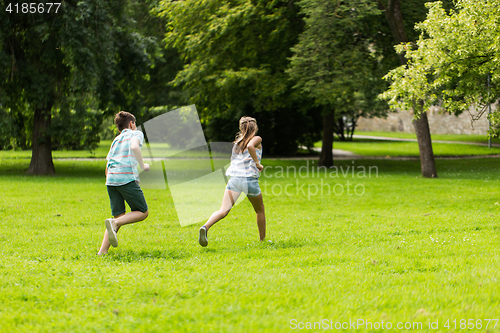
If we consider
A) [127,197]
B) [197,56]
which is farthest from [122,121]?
[197,56]

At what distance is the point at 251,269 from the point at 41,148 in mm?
16167

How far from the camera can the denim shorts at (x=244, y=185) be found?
258 inches

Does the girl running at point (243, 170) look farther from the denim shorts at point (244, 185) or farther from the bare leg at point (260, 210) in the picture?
the bare leg at point (260, 210)

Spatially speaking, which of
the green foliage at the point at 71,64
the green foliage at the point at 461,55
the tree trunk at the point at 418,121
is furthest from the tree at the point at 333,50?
the green foliage at the point at 461,55

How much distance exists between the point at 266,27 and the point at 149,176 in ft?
27.2

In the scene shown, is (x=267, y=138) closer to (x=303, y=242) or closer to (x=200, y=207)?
(x=200, y=207)

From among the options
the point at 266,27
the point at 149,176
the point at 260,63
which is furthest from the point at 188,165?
the point at 266,27

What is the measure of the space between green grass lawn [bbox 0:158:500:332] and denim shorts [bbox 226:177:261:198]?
2.70 ft

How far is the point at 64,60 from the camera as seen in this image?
16.9m

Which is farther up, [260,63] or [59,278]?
[260,63]

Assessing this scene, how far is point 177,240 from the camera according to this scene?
7.38 m

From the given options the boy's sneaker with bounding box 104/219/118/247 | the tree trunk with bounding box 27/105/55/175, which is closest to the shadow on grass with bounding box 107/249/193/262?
the boy's sneaker with bounding box 104/219/118/247

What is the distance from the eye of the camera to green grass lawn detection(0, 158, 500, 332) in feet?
13.1

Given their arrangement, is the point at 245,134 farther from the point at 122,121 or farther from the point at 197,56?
the point at 197,56
